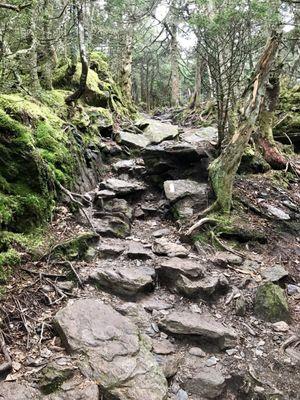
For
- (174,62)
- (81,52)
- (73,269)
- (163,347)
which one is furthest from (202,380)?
(174,62)

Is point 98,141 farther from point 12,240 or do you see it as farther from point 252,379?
point 252,379

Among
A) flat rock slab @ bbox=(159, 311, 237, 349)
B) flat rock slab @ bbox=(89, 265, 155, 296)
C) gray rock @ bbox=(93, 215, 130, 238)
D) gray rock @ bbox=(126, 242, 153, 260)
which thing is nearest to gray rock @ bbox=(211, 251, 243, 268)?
gray rock @ bbox=(126, 242, 153, 260)

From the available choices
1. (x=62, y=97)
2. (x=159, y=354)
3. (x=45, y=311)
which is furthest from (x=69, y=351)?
(x=62, y=97)

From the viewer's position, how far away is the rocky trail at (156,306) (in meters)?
3.67

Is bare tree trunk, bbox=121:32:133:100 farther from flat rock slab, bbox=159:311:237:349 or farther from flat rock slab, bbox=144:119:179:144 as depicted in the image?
flat rock slab, bbox=159:311:237:349

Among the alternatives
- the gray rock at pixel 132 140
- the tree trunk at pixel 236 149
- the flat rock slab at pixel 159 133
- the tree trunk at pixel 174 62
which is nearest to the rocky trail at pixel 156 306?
the tree trunk at pixel 236 149

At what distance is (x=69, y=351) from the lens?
3779 millimetres

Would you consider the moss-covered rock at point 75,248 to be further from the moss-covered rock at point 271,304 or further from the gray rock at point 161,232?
the moss-covered rock at point 271,304

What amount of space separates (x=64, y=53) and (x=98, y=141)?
6.31 metres

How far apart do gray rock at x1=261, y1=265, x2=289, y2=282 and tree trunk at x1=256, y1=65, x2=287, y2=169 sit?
14.6 feet

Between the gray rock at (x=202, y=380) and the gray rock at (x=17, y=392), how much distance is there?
1580 millimetres

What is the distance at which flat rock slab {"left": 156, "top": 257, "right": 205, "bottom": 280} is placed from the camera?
5520mm

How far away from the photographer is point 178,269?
5512 millimetres

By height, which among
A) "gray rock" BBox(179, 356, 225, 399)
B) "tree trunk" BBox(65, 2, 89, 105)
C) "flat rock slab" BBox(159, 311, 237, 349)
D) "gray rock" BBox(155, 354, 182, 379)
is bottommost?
"gray rock" BBox(179, 356, 225, 399)
